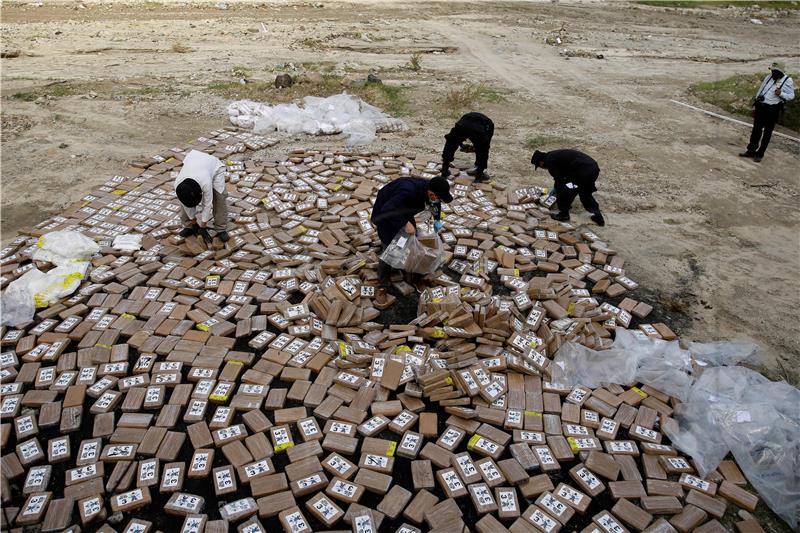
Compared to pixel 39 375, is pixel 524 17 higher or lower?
higher

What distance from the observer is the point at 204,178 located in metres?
6.16

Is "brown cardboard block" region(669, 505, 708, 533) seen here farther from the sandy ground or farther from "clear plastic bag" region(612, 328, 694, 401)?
the sandy ground

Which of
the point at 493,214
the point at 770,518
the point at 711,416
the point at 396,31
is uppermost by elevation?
the point at 396,31

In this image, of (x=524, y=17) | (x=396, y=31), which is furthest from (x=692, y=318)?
(x=524, y=17)

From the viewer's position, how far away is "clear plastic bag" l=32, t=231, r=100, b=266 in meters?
6.09

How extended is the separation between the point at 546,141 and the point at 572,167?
3090mm

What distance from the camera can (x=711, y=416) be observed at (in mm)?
4570

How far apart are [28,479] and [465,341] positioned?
3.88 meters

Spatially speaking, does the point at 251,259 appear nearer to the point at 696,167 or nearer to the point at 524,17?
the point at 696,167

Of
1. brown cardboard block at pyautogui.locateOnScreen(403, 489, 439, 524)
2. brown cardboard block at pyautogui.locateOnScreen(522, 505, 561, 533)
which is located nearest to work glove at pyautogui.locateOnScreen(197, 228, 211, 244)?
brown cardboard block at pyautogui.locateOnScreen(403, 489, 439, 524)

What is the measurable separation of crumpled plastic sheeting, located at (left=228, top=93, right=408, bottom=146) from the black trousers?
6.79 m

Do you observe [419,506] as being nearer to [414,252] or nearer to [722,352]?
[414,252]

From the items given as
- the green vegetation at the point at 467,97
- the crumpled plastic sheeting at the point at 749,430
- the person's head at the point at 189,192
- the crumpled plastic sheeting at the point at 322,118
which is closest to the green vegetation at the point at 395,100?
the crumpled plastic sheeting at the point at 322,118

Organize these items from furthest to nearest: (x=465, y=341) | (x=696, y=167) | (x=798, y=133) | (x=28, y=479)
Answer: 1. (x=798, y=133)
2. (x=696, y=167)
3. (x=465, y=341)
4. (x=28, y=479)
